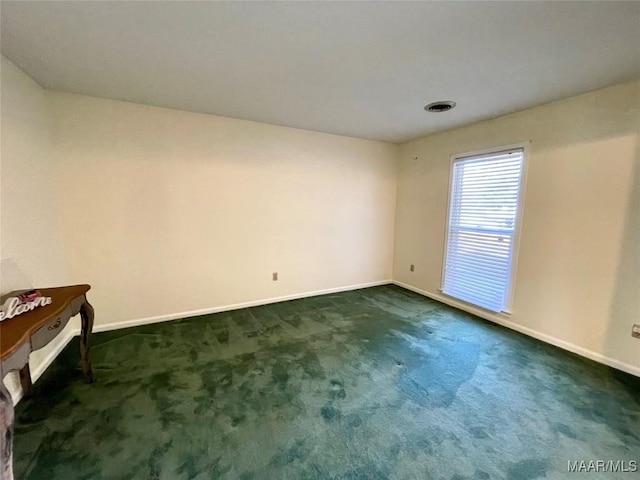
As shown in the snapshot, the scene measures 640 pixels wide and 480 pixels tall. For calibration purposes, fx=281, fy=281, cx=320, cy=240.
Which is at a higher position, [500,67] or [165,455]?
[500,67]

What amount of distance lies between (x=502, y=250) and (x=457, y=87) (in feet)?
5.97

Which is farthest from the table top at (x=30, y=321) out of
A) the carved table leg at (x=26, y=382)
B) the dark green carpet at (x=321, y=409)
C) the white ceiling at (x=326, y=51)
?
the white ceiling at (x=326, y=51)

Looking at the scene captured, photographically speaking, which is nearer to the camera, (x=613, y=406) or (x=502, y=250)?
(x=613, y=406)

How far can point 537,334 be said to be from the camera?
286cm

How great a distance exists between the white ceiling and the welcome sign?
154 centimetres

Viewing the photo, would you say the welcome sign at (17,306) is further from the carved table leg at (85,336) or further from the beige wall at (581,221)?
the beige wall at (581,221)

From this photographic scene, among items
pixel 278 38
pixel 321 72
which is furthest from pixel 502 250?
pixel 278 38

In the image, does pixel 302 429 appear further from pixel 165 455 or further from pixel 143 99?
pixel 143 99

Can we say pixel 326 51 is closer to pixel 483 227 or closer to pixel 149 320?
pixel 483 227

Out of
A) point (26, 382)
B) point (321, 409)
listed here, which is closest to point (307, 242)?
point (321, 409)

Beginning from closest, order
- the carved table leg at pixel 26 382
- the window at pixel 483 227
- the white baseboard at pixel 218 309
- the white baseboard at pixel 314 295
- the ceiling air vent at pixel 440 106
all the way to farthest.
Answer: the carved table leg at pixel 26 382
the white baseboard at pixel 314 295
the ceiling air vent at pixel 440 106
the white baseboard at pixel 218 309
the window at pixel 483 227

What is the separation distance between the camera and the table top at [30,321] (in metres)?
1.24

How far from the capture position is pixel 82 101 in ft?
8.51

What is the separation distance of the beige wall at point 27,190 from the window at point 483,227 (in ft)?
13.8
